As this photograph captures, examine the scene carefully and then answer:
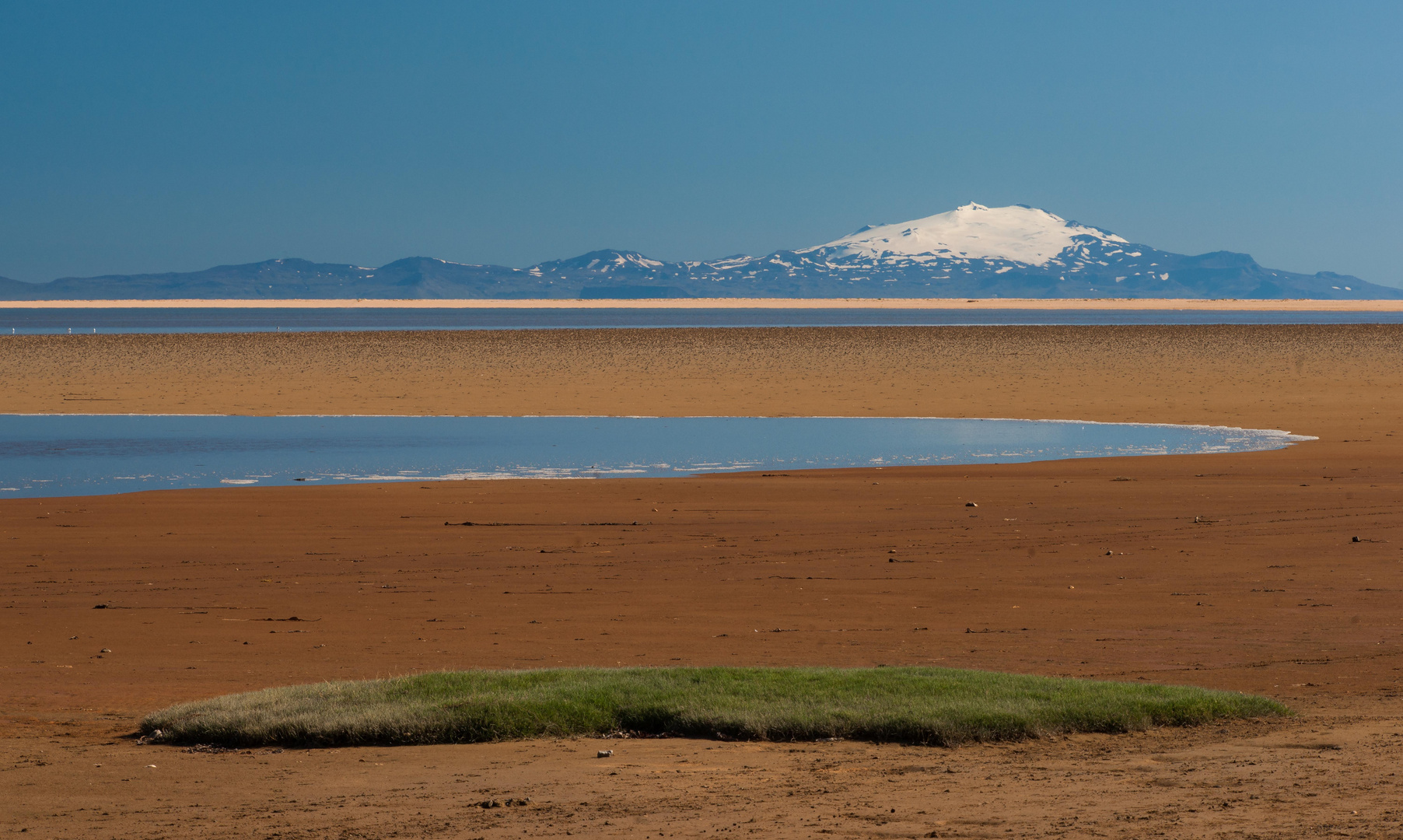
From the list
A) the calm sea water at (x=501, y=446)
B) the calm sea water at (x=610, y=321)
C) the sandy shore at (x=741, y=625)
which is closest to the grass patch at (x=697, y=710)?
the sandy shore at (x=741, y=625)

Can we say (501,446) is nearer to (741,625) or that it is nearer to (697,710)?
(741,625)

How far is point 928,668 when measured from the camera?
29.4 ft

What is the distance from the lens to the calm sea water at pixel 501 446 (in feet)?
68.8

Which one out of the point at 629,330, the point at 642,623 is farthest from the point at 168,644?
the point at 629,330

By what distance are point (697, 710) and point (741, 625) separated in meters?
3.05

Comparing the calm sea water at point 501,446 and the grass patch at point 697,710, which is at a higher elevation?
the grass patch at point 697,710

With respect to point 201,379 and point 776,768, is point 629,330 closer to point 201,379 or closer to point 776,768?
point 201,379

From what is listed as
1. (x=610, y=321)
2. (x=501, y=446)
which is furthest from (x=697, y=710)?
(x=610, y=321)

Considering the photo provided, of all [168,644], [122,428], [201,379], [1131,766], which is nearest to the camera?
[1131,766]

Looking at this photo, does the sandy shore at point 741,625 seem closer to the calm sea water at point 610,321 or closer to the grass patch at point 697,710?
the grass patch at point 697,710

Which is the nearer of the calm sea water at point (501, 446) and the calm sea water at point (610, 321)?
the calm sea water at point (501, 446)

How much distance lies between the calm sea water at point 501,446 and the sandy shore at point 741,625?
5.94ft

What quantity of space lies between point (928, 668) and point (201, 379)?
34.8 metres

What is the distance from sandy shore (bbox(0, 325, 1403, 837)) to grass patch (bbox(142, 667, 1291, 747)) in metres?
0.17
